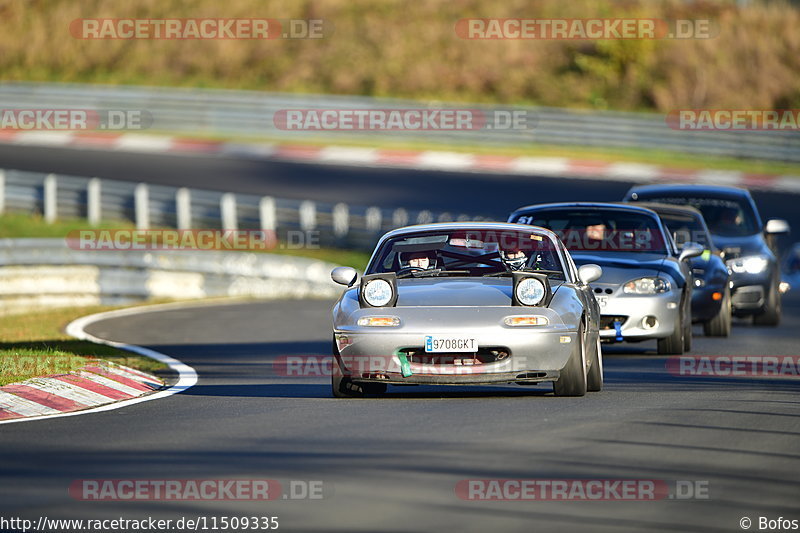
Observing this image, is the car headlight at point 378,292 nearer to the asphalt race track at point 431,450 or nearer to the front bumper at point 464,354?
the front bumper at point 464,354

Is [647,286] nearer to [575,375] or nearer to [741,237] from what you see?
[575,375]

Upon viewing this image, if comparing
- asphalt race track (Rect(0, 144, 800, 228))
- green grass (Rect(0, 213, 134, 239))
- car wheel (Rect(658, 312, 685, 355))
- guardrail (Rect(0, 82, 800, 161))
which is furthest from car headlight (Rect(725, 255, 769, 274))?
guardrail (Rect(0, 82, 800, 161))

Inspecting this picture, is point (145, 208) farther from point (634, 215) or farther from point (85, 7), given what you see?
point (85, 7)

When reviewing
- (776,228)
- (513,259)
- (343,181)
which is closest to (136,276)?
(776,228)

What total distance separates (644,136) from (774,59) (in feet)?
38.1

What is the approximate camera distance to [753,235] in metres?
18.9

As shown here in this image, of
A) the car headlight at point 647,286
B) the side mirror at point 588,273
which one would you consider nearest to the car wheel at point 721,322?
the car headlight at point 647,286

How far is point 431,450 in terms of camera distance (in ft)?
26.4

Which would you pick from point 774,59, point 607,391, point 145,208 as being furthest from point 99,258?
point 774,59

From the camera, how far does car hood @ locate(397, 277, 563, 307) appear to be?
10469 mm

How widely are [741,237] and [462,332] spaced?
9.37 meters

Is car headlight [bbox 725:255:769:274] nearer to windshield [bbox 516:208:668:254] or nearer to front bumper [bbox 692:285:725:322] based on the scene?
front bumper [bbox 692:285:725:322]

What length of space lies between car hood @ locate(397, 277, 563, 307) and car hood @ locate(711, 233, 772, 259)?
8.05 meters

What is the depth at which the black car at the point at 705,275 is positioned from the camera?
1648 centimetres
